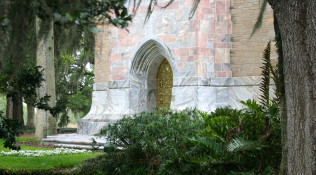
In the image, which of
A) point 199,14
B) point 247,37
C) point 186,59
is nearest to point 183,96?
point 186,59

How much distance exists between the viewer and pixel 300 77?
507cm

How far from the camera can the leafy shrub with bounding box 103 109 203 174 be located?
7.11m

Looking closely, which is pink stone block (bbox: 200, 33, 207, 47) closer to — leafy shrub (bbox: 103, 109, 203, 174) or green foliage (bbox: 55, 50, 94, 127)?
leafy shrub (bbox: 103, 109, 203, 174)

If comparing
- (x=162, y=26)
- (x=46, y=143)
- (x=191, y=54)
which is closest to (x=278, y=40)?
(x=191, y=54)

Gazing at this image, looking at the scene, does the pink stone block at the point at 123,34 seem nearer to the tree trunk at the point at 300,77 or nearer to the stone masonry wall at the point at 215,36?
the stone masonry wall at the point at 215,36

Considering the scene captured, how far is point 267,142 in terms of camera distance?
6625 millimetres

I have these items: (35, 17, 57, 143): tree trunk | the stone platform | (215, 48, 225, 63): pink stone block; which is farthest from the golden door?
(35, 17, 57, 143): tree trunk

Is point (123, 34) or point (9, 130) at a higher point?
point (123, 34)

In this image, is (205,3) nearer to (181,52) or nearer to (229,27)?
(229,27)

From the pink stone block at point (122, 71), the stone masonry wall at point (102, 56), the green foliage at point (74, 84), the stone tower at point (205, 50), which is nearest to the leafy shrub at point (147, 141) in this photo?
the stone tower at point (205, 50)

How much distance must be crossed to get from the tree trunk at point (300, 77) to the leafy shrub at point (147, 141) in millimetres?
1955

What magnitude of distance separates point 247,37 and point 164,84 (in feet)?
11.9

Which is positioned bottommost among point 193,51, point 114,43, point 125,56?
point 193,51

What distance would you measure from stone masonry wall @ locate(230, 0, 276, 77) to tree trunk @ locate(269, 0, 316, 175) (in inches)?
339
